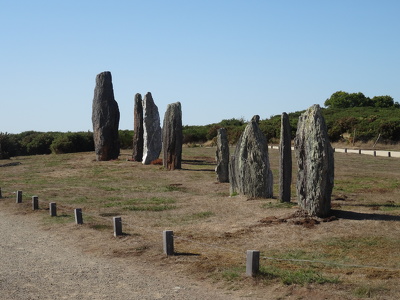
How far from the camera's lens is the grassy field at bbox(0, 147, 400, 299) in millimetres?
11906

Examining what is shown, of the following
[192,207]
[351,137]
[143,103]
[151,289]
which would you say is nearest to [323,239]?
[151,289]

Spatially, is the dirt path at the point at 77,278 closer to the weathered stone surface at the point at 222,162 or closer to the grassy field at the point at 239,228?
the grassy field at the point at 239,228

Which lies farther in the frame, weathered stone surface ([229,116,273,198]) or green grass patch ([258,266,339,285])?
weathered stone surface ([229,116,273,198])

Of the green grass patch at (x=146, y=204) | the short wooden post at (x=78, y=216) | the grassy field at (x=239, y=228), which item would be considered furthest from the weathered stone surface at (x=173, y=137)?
the short wooden post at (x=78, y=216)

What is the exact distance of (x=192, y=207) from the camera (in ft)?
71.7

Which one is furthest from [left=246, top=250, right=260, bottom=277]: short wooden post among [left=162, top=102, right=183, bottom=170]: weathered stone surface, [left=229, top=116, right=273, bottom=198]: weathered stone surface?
[left=162, top=102, right=183, bottom=170]: weathered stone surface

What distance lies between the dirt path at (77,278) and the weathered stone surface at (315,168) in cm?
597

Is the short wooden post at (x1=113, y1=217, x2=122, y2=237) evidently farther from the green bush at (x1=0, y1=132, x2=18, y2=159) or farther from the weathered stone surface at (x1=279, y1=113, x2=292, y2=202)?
the green bush at (x1=0, y1=132, x2=18, y2=159)

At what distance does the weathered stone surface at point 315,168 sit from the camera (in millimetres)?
17250

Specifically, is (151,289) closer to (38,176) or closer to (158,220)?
(158,220)

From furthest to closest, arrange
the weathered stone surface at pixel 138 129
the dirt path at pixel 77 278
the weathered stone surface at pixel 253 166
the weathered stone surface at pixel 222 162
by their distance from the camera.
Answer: the weathered stone surface at pixel 138 129 → the weathered stone surface at pixel 222 162 → the weathered stone surface at pixel 253 166 → the dirt path at pixel 77 278

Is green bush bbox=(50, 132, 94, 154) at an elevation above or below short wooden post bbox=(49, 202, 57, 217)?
above

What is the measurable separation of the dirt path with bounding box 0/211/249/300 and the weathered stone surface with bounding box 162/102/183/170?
1860cm

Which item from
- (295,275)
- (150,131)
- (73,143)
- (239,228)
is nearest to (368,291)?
(295,275)
